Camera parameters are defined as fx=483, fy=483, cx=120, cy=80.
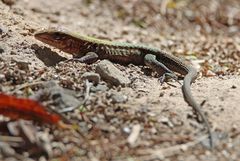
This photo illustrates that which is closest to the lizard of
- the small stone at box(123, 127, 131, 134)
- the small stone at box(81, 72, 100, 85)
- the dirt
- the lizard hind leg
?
the lizard hind leg

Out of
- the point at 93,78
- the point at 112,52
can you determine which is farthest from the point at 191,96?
the point at 112,52

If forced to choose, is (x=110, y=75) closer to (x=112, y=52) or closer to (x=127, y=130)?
(x=127, y=130)

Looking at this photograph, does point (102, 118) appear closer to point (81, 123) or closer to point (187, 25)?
point (81, 123)

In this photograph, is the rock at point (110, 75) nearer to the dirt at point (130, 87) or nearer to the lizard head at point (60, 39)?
the dirt at point (130, 87)

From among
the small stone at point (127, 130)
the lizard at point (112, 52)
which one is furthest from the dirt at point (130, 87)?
the lizard at point (112, 52)

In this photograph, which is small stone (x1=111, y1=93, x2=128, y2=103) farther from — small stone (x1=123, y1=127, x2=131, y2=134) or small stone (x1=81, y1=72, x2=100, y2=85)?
small stone (x1=123, y1=127, x2=131, y2=134)

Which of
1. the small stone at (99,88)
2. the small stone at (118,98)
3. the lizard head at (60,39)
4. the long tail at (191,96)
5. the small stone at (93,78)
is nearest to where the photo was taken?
the long tail at (191,96)
